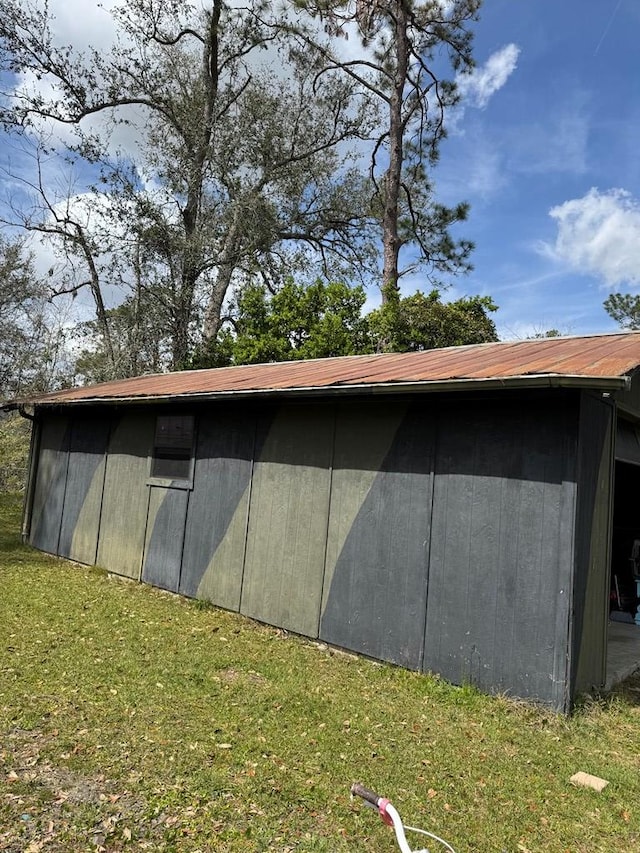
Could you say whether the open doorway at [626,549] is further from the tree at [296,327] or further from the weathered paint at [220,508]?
the tree at [296,327]

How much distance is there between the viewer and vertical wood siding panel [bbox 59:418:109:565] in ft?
28.6

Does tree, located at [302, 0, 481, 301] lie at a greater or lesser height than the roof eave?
greater

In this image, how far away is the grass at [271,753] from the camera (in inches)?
107

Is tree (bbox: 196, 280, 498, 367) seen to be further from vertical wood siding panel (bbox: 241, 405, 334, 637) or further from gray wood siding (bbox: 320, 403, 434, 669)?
gray wood siding (bbox: 320, 403, 434, 669)

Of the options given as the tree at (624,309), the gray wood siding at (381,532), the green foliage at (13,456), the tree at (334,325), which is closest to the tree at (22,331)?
the green foliage at (13,456)

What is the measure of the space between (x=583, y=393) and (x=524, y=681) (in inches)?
81.6

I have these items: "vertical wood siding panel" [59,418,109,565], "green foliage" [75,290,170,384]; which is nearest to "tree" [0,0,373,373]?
"green foliage" [75,290,170,384]

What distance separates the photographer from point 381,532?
522 cm

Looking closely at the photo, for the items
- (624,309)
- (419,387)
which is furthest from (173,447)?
(624,309)

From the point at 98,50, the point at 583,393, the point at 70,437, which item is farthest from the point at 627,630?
the point at 98,50

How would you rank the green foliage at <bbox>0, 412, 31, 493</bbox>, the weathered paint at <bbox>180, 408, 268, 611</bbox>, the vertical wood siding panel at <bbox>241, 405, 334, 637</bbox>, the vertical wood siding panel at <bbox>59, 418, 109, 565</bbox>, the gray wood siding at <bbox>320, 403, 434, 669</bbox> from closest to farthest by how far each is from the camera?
the gray wood siding at <bbox>320, 403, 434, 669</bbox>
the vertical wood siding panel at <bbox>241, 405, 334, 637</bbox>
the weathered paint at <bbox>180, 408, 268, 611</bbox>
the vertical wood siding panel at <bbox>59, 418, 109, 565</bbox>
the green foliage at <bbox>0, 412, 31, 493</bbox>

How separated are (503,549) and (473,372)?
1354mm

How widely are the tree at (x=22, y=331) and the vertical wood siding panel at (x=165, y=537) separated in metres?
13.4

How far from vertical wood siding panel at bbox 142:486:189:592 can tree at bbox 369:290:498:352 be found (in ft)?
24.7
